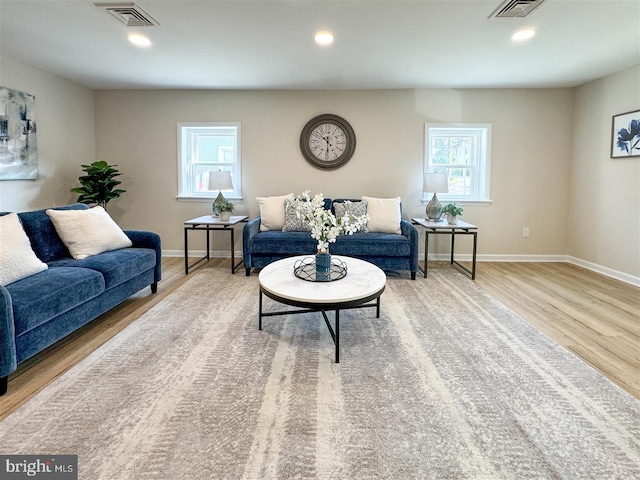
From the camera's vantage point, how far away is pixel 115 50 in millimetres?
3580

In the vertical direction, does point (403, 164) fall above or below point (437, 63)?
below

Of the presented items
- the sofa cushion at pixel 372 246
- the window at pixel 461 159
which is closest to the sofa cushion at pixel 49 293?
the sofa cushion at pixel 372 246

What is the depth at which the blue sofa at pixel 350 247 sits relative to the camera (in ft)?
13.6

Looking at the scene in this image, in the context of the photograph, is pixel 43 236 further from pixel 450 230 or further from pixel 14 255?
pixel 450 230

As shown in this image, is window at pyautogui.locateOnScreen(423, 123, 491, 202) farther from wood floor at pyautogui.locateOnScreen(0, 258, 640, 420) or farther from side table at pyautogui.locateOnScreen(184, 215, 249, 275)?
side table at pyautogui.locateOnScreen(184, 215, 249, 275)

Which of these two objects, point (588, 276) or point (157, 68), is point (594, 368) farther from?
point (157, 68)

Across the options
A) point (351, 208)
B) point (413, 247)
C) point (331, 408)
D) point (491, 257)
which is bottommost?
point (331, 408)

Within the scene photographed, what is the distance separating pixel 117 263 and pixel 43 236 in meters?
0.63

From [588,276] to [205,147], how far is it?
17.4 feet

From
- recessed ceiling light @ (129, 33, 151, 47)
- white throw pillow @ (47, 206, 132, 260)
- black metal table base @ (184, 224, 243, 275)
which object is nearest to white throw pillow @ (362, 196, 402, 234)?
black metal table base @ (184, 224, 243, 275)

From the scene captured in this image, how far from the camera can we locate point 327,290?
2365mm

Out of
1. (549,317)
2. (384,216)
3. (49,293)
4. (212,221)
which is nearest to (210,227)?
(212,221)

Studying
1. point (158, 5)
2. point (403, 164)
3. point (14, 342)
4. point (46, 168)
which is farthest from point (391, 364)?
point (46, 168)

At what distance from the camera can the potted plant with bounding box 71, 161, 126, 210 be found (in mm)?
4625
